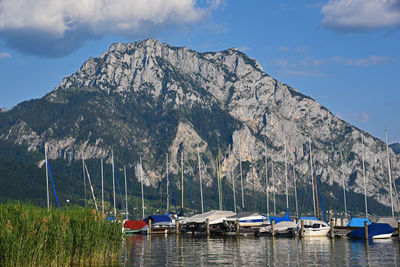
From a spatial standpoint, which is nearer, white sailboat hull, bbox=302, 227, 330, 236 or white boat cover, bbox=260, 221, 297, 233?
white sailboat hull, bbox=302, 227, 330, 236

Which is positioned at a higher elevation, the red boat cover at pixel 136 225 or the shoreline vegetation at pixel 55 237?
the shoreline vegetation at pixel 55 237

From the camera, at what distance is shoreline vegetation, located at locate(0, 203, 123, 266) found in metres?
30.3

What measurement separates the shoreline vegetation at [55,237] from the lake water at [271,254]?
489 cm

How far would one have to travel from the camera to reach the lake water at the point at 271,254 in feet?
154

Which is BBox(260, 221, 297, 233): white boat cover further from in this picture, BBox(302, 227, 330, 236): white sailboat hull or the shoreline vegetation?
the shoreline vegetation

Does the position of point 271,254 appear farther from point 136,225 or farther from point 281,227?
point 136,225

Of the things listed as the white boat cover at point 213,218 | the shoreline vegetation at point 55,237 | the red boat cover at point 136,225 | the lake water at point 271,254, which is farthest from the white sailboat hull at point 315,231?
the shoreline vegetation at point 55,237

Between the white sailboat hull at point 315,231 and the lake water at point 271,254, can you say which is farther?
the white sailboat hull at point 315,231

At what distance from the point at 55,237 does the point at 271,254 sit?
27745 mm

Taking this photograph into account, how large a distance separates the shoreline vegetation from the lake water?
4.89 meters

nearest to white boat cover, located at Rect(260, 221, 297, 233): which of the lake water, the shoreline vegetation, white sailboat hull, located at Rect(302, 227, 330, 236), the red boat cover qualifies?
white sailboat hull, located at Rect(302, 227, 330, 236)

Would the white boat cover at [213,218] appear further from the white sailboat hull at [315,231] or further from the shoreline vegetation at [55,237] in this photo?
the shoreline vegetation at [55,237]

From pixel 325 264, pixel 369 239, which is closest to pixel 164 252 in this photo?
pixel 325 264

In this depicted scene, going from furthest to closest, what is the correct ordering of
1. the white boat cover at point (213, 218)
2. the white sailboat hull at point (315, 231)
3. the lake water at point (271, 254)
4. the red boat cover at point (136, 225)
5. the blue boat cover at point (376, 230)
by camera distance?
the red boat cover at point (136, 225) → the white boat cover at point (213, 218) → the white sailboat hull at point (315, 231) → the blue boat cover at point (376, 230) → the lake water at point (271, 254)
